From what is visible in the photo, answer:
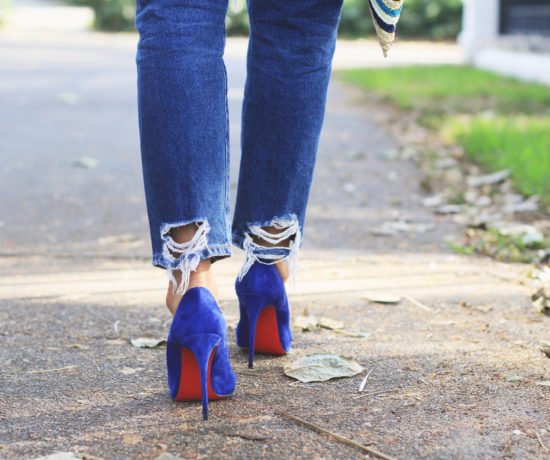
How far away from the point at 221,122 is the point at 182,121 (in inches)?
3.3

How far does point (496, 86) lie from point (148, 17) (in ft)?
23.3

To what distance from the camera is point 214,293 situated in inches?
65.4

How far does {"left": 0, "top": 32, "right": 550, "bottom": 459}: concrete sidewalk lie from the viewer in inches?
59.2

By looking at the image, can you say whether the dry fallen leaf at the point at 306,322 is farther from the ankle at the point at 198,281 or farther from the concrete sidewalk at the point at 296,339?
the ankle at the point at 198,281

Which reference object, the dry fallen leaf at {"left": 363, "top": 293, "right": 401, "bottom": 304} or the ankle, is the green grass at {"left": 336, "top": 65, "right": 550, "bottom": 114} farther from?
the ankle

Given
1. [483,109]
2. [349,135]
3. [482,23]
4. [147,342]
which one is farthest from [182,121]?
[482,23]

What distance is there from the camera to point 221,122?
1637 mm

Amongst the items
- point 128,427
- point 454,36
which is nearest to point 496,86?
point 128,427

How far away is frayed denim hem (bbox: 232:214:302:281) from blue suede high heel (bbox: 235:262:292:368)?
0.05 feet

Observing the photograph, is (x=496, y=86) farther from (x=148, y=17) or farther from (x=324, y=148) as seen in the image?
(x=148, y=17)

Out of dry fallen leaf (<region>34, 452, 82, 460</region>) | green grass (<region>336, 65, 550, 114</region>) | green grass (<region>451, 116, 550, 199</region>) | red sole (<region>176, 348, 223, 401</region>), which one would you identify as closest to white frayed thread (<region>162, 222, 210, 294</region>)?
red sole (<region>176, 348, 223, 401</region>)

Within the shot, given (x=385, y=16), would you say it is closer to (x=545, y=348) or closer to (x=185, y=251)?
(x=185, y=251)

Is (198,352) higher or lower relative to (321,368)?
higher

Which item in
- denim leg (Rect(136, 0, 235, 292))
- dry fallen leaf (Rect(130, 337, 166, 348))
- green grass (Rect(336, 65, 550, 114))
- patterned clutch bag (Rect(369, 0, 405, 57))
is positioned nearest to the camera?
denim leg (Rect(136, 0, 235, 292))
